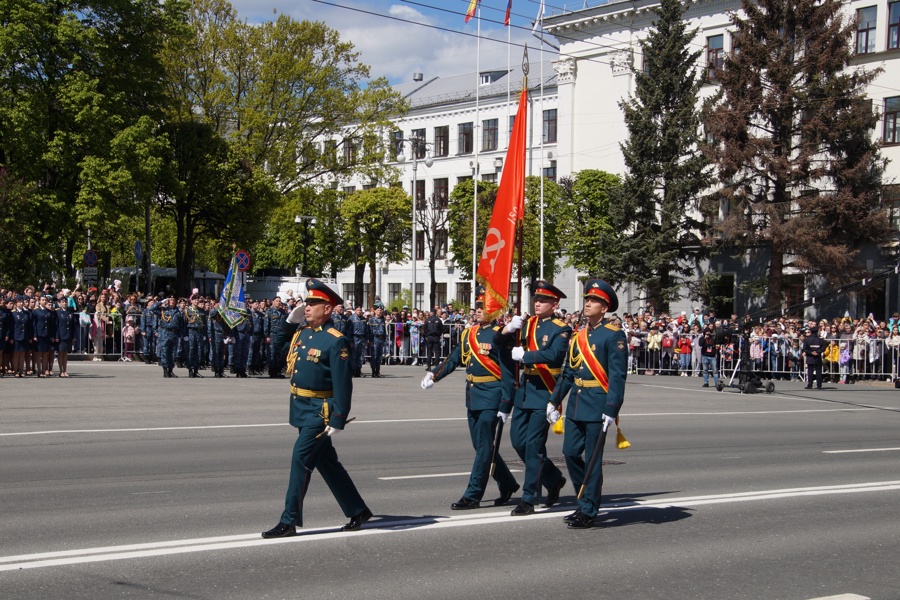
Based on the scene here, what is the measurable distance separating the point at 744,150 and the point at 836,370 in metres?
16.3

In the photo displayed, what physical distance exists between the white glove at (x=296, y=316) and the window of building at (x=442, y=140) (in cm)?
6897

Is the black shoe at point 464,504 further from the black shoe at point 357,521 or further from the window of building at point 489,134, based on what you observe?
the window of building at point 489,134

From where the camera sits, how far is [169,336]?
80.0 feet

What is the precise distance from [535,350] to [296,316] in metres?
2.11

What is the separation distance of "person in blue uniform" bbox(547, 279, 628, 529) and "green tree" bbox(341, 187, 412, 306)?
54587 mm

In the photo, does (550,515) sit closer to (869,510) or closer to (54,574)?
(869,510)

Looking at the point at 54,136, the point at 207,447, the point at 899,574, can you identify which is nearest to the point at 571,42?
the point at 54,136

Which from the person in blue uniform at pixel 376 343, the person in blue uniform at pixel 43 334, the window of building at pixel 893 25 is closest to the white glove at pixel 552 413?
the person in blue uniform at pixel 43 334

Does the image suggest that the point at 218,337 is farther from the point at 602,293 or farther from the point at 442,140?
the point at 442,140

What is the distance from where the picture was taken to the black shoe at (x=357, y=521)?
315 inches

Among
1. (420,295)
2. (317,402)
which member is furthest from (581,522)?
(420,295)

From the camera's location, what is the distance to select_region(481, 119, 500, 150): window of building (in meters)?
72.9

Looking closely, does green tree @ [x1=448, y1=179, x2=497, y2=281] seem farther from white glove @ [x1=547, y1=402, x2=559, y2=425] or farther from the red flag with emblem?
white glove @ [x1=547, y1=402, x2=559, y2=425]

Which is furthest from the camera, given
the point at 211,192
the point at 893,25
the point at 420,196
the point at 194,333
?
the point at 420,196
